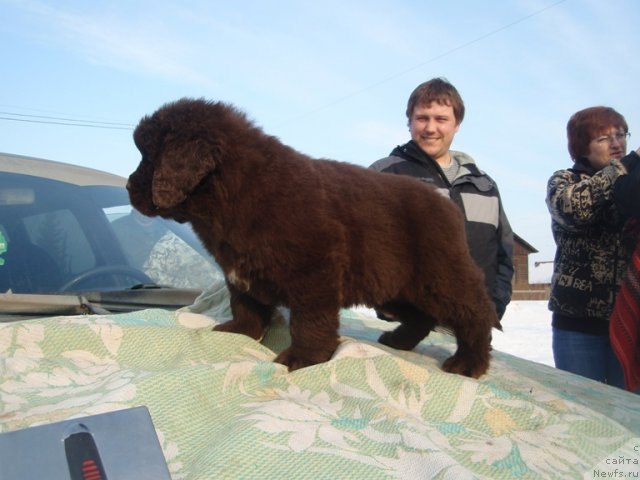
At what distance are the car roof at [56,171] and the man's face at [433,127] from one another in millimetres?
1960

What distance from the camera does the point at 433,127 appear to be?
3.69 metres

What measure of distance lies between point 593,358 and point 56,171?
3448 millimetres

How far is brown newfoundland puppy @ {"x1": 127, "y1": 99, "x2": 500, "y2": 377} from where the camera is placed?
2377 millimetres

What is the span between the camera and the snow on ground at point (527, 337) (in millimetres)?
7087

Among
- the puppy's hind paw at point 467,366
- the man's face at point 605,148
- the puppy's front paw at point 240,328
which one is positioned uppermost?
the man's face at point 605,148

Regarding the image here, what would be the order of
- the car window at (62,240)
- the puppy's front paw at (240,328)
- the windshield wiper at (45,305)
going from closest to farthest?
the windshield wiper at (45,305)
the puppy's front paw at (240,328)
the car window at (62,240)

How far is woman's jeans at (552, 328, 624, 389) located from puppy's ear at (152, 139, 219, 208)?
8.52ft

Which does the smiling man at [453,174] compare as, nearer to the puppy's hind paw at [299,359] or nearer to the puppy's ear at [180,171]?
the puppy's hind paw at [299,359]

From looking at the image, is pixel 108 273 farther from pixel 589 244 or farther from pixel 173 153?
pixel 589 244

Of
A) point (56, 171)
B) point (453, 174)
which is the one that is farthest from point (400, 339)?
point (56, 171)

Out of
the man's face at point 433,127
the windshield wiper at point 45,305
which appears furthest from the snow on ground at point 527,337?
the windshield wiper at point 45,305

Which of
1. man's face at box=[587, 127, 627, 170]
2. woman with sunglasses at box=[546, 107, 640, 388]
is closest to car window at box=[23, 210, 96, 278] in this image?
woman with sunglasses at box=[546, 107, 640, 388]

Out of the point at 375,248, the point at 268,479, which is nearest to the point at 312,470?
the point at 268,479

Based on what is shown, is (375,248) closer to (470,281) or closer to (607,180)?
(470,281)
